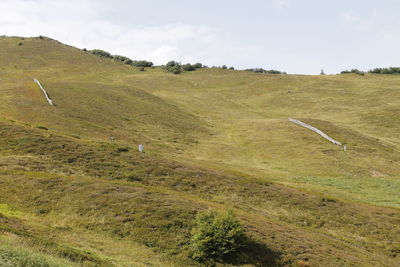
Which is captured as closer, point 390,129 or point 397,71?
point 390,129

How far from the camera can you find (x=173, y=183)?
1227 inches

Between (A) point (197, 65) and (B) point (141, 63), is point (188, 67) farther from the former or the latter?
(B) point (141, 63)

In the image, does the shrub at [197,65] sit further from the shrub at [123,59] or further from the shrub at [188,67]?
the shrub at [123,59]

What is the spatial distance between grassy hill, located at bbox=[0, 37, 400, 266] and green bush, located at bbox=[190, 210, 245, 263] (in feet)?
2.06

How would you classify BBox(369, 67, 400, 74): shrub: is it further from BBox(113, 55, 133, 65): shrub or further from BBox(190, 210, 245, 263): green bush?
BBox(190, 210, 245, 263): green bush

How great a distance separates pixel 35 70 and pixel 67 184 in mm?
97810

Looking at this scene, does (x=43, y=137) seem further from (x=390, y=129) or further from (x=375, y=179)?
(x=390, y=129)

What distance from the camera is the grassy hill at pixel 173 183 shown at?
1900 cm

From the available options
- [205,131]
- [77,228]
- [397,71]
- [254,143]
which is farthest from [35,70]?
[397,71]

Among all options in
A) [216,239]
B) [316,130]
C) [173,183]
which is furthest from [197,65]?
[216,239]

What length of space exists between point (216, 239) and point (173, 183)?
507 inches

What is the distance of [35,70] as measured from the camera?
111500 millimetres

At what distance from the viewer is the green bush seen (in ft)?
60.4

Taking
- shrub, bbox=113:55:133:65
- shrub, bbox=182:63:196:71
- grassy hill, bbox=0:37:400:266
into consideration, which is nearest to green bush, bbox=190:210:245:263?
grassy hill, bbox=0:37:400:266
